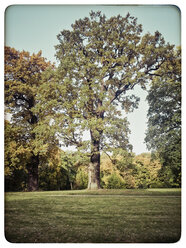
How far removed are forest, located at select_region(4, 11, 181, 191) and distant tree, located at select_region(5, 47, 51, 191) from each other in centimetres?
2

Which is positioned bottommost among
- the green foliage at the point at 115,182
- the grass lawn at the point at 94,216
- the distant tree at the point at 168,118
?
the grass lawn at the point at 94,216

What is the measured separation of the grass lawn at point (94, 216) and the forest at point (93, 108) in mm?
287

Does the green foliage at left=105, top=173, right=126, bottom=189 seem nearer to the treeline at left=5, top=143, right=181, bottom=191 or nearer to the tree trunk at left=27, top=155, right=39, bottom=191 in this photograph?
the treeline at left=5, top=143, right=181, bottom=191

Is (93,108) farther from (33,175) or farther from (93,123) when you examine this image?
(33,175)

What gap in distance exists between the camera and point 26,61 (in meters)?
6.11

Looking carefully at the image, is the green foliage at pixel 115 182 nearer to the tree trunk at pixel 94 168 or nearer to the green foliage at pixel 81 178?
the tree trunk at pixel 94 168

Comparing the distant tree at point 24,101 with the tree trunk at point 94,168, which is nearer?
the distant tree at point 24,101

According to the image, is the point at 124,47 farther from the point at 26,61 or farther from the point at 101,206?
the point at 101,206

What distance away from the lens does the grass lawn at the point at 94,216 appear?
4.73 m

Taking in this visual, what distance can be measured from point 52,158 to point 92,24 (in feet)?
11.0

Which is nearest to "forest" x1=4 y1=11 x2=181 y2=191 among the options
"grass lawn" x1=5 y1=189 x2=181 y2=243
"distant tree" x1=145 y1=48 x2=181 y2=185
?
"distant tree" x1=145 y1=48 x2=181 y2=185

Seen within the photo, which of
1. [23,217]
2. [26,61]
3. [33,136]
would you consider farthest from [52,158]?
[26,61]

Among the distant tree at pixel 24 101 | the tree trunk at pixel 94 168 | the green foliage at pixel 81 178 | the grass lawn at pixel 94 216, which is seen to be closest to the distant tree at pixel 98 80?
the tree trunk at pixel 94 168

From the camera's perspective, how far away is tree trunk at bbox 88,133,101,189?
600 centimetres
